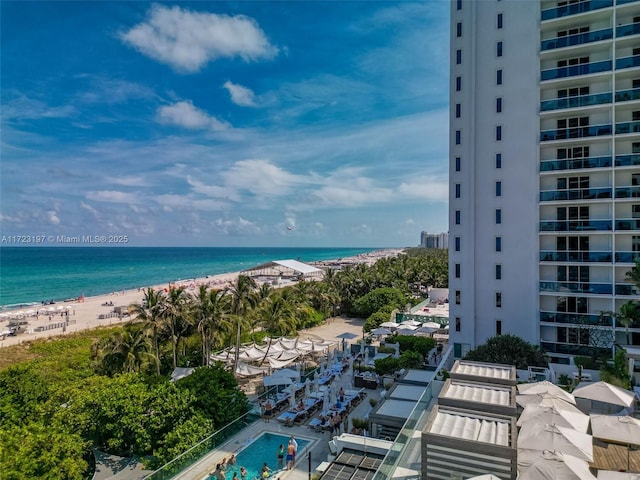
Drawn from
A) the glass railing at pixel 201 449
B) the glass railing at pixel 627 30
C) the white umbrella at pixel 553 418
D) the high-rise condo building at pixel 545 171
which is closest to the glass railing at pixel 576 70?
the high-rise condo building at pixel 545 171

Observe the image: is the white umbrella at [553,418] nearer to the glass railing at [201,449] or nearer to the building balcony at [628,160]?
the glass railing at [201,449]

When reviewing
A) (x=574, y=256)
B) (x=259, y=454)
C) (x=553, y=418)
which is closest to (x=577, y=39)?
(x=574, y=256)

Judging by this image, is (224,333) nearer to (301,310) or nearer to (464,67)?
(301,310)

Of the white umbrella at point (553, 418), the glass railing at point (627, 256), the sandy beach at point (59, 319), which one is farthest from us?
the sandy beach at point (59, 319)

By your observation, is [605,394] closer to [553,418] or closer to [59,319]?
[553,418]

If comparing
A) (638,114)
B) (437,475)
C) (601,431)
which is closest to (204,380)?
(437,475)
